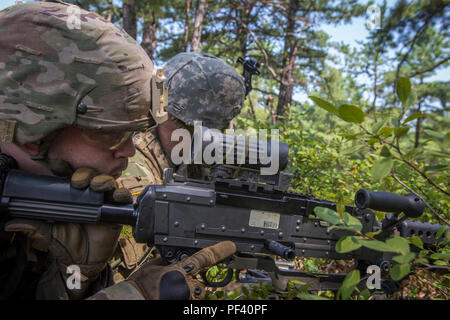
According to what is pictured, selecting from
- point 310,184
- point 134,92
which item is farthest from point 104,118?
point 310,184

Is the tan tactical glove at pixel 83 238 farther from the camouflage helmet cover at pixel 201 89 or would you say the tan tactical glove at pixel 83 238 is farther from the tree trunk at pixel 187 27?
the tree trunk at pixel 187 27

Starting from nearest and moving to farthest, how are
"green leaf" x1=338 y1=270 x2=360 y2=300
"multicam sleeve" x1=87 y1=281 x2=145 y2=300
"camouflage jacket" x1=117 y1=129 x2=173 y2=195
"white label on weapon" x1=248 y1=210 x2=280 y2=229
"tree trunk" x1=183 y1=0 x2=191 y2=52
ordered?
"green leaf" x1=338 y1=270 x2=360 y2=300 < "multicam sleeve" x1=87 y1=281 x2=145 y2=300 < "white label on weapon" x1=248 y1=210 x2=280 y2=229 < "camouflage jacket" x1=117 y1=129 x2=173 y2=195 < "tree trunk" x1=183 y1=0 x2=191 y2=52

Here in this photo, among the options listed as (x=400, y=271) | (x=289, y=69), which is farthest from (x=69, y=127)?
(x=289, y=69)

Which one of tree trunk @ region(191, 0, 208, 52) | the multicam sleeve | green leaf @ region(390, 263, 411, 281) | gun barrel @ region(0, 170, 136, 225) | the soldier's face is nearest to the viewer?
green leaf @ region(390, 263, 411, 281)

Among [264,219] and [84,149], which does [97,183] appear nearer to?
[84,149]

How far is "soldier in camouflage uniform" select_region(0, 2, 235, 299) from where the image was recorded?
140 centimetres

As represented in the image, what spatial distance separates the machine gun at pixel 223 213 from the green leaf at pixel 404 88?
68 centimetres

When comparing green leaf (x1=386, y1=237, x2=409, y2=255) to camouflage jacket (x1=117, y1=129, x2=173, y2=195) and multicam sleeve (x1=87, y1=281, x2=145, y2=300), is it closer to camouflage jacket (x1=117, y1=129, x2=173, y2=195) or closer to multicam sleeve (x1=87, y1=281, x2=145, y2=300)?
multicam sleeve (x1=87, y1=281, x2=145, y2=300)

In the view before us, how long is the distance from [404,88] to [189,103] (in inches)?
94.6

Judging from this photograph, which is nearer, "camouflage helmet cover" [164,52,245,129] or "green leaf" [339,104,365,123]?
"green leaf" [339,104,365,123]

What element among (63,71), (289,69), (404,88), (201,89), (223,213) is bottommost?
(223,213)

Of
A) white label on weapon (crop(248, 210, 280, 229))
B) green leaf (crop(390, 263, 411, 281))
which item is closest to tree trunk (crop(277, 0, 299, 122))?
white label on weapon (crop(248, 210, 280, 229))

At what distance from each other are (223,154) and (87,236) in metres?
0.83

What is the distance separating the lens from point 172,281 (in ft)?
4.62
